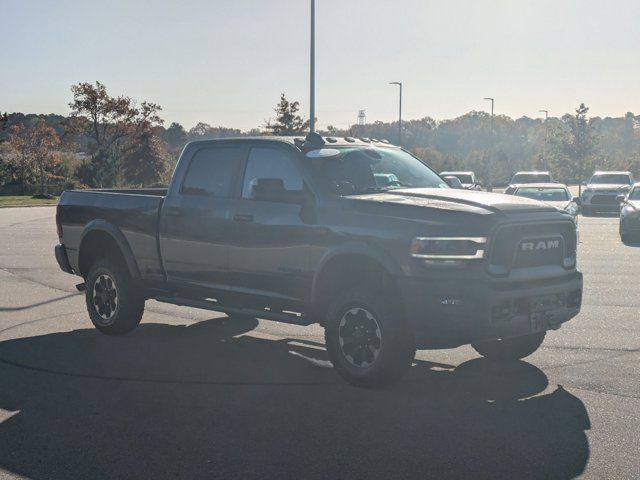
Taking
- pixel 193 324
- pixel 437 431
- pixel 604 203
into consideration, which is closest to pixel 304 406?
pixel 437 431

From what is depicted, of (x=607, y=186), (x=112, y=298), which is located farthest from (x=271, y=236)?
(x=607, y=186)

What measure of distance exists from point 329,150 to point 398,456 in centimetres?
331

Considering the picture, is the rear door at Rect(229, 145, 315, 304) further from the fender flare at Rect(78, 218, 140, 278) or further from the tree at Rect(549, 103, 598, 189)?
the tree at Rect(549, 103, 598, 189)

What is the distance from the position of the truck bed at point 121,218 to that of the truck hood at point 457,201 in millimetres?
2573

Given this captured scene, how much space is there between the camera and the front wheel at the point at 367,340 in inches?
265

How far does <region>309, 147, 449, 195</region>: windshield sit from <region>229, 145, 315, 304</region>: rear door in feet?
0.79

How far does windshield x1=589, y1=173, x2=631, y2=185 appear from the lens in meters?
37.2

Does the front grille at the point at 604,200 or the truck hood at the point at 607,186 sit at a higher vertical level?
the truck hood at the point at 607,186

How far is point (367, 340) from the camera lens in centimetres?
694

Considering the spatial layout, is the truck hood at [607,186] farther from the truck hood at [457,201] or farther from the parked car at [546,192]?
the truck hood at [457,201]

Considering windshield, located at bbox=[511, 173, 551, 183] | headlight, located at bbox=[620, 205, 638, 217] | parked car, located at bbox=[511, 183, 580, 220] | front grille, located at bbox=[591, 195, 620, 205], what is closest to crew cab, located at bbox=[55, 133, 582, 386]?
headlight, located at bbox=[620, 205, 638, 217]

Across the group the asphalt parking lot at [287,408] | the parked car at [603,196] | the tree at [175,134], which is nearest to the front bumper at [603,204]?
the parked car at [603,196]

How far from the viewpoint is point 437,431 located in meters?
5.79

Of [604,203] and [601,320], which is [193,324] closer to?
[601,320]
